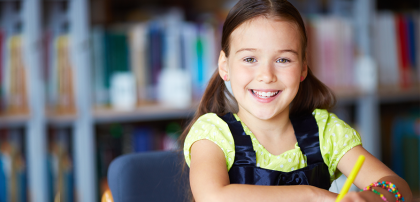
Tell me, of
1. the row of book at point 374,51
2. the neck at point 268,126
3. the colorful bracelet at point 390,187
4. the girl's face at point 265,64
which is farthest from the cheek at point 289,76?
the row of book at point 374,51

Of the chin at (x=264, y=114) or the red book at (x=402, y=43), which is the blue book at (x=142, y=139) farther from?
the red book at (x=402, y=43)

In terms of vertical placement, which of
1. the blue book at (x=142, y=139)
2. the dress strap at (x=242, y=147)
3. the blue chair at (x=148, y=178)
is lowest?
the blue book at (x=142, y=139)

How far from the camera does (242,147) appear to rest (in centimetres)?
77

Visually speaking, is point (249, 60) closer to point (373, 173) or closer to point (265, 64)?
point (265, 64)

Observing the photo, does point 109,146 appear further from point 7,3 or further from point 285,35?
point 285,35

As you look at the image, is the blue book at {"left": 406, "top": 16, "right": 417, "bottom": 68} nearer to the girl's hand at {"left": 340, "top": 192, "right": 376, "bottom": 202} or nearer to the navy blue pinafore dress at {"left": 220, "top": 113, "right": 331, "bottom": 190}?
the navy blue pinafore dress at {"left": 220, "top": 113, "right": 331, "bottom": 190}

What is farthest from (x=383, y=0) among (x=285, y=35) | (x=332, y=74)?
(x=285, y=35)

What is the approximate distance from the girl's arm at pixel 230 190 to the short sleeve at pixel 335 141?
160mm

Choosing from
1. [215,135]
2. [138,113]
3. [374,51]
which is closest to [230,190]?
[215,135]

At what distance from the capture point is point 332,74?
1.83 m

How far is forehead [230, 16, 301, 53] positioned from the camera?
0.72m

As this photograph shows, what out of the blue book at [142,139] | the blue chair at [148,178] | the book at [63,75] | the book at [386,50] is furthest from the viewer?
the book at [386,50]

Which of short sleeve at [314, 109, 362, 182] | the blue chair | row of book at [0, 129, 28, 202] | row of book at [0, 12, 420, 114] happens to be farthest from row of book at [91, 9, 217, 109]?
short sleeve at [314, 109, 362, 182]

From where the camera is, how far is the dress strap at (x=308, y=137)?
0.80 metres
